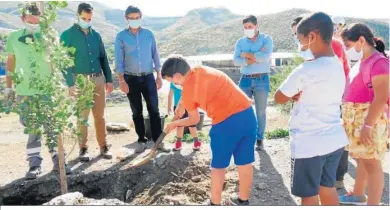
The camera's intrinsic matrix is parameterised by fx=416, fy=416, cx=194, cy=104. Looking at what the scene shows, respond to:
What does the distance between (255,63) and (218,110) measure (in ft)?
6.70

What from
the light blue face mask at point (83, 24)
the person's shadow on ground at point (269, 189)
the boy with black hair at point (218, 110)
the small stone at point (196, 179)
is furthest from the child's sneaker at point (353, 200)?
the light blue face mask at point (83, 24)

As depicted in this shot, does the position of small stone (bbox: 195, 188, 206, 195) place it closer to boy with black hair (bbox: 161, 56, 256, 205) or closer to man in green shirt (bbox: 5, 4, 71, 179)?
boy with black hair (bbox: 161, 56, 256, 205)

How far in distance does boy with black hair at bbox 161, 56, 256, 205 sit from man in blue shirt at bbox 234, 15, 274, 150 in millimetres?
1858

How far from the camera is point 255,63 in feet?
17.4

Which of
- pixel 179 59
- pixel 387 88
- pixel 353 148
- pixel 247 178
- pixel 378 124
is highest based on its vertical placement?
pixel 179 59

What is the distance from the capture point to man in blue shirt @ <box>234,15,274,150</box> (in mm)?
5281

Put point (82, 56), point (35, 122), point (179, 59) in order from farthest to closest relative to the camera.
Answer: point (82, 56)
point (35, 122)
point (179, 59)

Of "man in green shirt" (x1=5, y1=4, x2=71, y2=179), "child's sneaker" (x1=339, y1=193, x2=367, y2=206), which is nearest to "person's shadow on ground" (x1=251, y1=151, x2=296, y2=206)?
"child's sneaker" (x1=339, y1=193, x2=367, y2=206)

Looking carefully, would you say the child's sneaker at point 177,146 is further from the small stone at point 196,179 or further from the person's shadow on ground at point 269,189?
the person's shadow on ground at point 269,189

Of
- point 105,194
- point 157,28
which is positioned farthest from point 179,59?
point 157,28

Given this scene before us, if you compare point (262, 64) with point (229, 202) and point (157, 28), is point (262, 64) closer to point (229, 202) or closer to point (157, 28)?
point (229, 202)

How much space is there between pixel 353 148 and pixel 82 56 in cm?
324

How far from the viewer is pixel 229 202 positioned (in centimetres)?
377

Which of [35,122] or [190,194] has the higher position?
[35,122]
